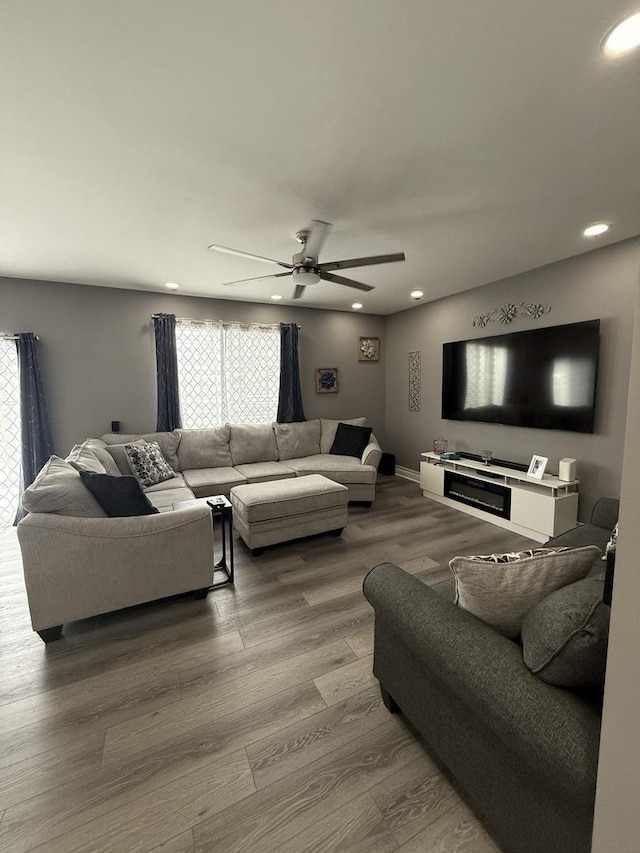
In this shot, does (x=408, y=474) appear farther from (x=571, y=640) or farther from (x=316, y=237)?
(x=571, y=640)

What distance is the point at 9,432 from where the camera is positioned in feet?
12.0

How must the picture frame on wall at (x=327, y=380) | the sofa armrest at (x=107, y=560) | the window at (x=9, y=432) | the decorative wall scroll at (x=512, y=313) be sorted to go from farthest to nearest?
the picture frame on wall at (x=327, y=380)
the window at (x=9, y=432)
the decorative wall scroll at (x=512, y=313)
the sofa armrest at (x=107, y=560)

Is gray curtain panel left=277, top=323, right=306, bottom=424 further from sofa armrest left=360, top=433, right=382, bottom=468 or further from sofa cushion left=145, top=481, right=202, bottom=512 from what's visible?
sofa cushion left=145, top=481, right=202, bottom=512

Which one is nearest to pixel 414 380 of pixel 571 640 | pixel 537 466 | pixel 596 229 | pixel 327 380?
pixel 327 380

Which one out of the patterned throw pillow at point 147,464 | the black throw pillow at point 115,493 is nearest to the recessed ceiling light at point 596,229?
the black throw pillow at point 115,493

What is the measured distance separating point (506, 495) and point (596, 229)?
2.32m

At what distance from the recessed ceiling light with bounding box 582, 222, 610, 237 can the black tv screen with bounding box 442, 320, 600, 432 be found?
0.71 meters

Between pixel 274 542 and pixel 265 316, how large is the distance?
3169mm

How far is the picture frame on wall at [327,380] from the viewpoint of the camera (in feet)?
17.3

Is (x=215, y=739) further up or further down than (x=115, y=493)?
further down

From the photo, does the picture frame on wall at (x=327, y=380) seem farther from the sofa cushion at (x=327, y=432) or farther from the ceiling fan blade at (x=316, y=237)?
the ceiling fan blade at (x=316, y=237)

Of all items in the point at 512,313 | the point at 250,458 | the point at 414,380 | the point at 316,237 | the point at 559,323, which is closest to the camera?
the point at 316,237

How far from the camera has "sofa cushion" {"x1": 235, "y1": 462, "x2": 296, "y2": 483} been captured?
383 cm

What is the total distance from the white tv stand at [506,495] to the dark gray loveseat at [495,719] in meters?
2.39
